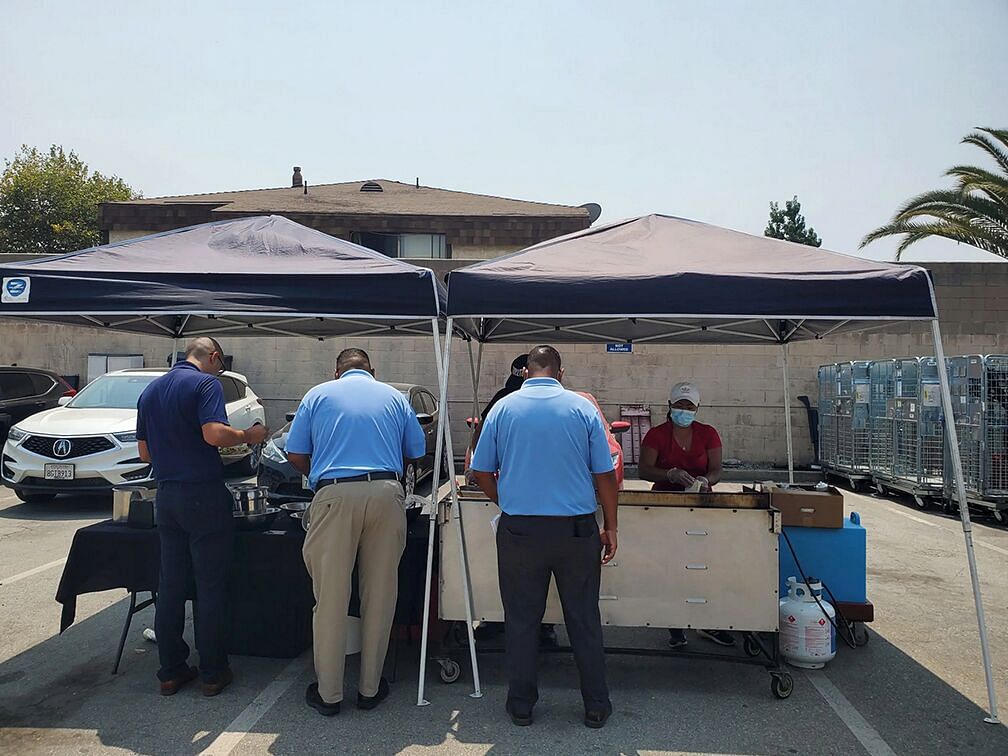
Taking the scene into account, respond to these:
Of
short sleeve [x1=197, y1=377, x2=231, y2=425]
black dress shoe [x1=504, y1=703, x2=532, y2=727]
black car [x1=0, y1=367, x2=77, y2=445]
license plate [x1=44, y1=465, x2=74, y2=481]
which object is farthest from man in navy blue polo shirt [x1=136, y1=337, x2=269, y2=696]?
black car [x1=0, y1=367, x2=77, y2=445]

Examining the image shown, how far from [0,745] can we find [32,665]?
3.73 feet

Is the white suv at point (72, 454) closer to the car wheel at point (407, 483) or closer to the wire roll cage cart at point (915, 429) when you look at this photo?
the car wheel at point (407, 483)

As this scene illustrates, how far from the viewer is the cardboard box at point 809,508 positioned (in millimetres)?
5141

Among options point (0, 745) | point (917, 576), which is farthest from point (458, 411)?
point (0, 745)

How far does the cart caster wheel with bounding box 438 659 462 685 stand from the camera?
15.2ft

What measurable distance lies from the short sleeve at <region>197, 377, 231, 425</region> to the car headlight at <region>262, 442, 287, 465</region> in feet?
17.7

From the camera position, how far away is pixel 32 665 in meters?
4.83

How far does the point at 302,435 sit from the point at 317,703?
141 centimetres

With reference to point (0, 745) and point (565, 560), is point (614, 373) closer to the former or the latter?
point (565, 560)

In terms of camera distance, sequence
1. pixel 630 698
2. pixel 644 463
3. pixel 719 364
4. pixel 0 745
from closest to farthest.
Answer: pixel 0 745
pixel 630 698
pixel 644 463
pixel 719 364

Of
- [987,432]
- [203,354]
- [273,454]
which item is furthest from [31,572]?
[987,432]

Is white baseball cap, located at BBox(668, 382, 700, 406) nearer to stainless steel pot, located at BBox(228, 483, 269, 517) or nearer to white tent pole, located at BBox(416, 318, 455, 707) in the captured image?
white tent pole, located at BBox(416, 318, 455, 707)

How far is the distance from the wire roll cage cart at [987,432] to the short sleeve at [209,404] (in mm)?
9233

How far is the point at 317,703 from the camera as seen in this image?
13.7 ft
